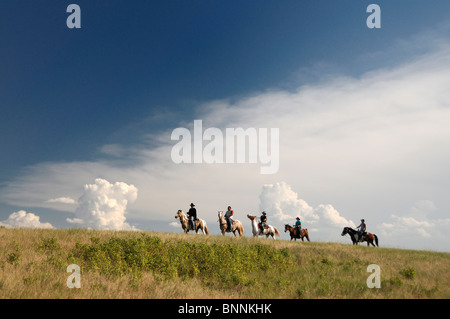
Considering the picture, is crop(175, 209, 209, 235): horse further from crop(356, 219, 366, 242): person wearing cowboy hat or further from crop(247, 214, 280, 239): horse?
crop(356, 219, 366, 242): person wearing cowboy hat

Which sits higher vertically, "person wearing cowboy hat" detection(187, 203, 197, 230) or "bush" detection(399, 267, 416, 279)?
"person wearing cowboy hat" detection(187, 203, 197, 230)

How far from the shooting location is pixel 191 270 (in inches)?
661

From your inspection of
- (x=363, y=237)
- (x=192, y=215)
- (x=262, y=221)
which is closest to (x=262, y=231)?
(x=262, y=221)

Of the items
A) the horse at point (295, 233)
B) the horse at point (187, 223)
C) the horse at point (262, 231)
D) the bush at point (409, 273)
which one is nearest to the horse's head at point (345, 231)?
the horse at point (295, 233)

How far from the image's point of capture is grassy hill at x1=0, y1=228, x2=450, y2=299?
12750 mm

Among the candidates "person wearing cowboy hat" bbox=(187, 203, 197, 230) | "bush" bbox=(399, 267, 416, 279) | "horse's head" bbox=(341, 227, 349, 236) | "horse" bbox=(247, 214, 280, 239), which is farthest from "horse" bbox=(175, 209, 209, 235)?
"bush" bbox=(399, 267, 416, 279)

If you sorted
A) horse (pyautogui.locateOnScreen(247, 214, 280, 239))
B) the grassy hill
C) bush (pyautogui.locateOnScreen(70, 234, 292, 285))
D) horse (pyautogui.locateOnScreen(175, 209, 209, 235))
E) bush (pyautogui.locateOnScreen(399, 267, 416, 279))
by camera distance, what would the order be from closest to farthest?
the grassy hill
bush (pyautogui.locateOnScreen(70, 234, 292, 285))
bush (pyautogui.locateOnScreen(399, 267, 416, 279))
horse (pyautogui.locateOnScreen(175, 209, 209, 235))
horse (pyautogui.locateOnScreen(247, 214, 280, 239))

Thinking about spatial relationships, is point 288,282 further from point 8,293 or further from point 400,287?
point 8,293

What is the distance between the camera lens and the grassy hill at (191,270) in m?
12.8
